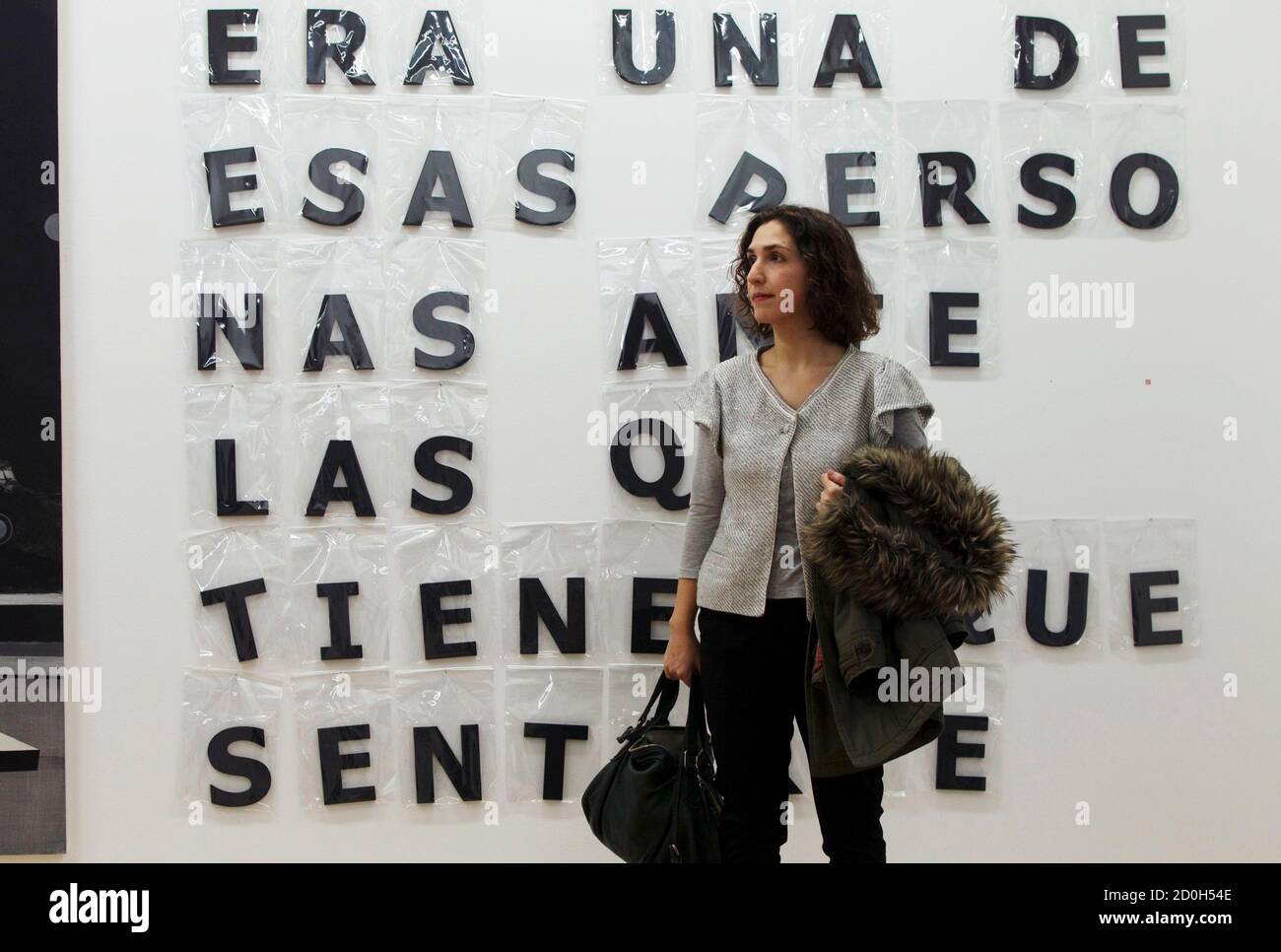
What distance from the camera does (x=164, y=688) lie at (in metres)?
2.43

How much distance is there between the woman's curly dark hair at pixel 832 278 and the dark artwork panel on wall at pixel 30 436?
5.72 ft

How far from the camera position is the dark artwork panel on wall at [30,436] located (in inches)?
94.0

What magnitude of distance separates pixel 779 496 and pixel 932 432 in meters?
0.79

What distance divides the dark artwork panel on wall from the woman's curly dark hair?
1.74 metres

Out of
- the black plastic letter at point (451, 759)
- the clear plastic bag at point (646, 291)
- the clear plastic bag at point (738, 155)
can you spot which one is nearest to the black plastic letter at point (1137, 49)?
the clear plastic bag at point (738, 155)

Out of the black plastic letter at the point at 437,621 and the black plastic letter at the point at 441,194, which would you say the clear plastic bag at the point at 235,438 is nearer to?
the black plastic letter at the point at 437,621

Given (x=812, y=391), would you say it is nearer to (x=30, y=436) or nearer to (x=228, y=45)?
(x=228, y=45)

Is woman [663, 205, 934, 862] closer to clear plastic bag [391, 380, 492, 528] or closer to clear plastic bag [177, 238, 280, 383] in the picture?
clear plastic bag [391, 380, 492, 528]

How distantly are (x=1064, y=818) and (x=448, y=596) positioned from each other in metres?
1.59

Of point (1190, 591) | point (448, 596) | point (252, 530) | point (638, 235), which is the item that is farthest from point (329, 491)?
point (1190, 591)

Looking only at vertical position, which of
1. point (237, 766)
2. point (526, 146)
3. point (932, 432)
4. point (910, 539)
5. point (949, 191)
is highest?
point (526, 146)

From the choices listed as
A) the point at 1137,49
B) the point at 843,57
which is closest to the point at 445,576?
the point at 843,57

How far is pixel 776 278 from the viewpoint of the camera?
1.89 m

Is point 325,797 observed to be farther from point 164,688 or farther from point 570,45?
point 570,45
